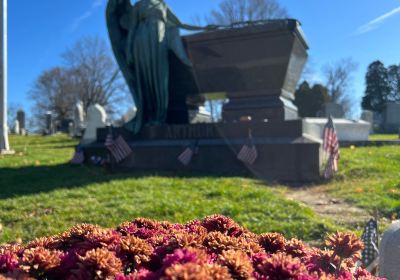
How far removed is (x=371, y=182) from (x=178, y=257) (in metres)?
6.42

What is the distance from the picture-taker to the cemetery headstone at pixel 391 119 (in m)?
26.7

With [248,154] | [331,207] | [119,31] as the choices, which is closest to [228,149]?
[248,154]

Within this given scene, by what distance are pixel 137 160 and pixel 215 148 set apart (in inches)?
65.7

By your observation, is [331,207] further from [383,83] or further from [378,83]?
[378,83]

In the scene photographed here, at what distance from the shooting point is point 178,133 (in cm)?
869

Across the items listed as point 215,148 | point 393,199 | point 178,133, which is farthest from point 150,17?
point 393,199

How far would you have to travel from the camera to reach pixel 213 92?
9.24 meters

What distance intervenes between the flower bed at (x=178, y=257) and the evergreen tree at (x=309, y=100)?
2818 cm

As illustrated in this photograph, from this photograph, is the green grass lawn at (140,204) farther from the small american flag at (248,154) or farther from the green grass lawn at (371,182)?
the green grass lawn at (371,182)

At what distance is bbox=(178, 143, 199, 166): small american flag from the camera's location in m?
8.20

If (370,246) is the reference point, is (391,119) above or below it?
above

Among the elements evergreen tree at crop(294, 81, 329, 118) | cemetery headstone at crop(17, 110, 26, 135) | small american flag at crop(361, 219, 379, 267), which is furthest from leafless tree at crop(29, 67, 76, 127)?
small american flag at crop(361, 219, 379, 267)

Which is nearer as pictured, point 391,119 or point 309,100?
point 391,119

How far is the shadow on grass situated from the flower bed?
4.61 metres
